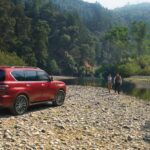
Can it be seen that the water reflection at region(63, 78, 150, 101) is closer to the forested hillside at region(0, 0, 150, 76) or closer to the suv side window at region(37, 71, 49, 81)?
the forested hillside at region(0, 0, 150, 76)

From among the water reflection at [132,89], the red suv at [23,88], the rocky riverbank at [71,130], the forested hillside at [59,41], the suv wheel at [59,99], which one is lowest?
the water reflection at [132,89]

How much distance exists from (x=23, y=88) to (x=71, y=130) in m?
3.44

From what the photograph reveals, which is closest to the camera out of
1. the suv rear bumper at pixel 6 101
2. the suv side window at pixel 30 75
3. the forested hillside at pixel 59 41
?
the suv rear bumper at pixel 6 101

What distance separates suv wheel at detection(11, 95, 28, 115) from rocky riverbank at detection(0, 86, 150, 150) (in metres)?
0.29

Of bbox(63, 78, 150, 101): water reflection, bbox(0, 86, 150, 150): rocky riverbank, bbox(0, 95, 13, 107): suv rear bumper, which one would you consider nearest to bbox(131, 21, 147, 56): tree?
bbox(63, 78, 150, 101): water reflection

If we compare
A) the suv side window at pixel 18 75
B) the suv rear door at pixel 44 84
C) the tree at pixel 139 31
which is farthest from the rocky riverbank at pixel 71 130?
the tree at pixel 139 31

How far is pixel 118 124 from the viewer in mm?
18875

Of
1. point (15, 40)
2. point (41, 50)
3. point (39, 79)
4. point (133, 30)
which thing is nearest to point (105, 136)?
point (39, 79)

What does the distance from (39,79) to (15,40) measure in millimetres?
87296

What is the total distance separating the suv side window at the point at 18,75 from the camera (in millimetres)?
18531

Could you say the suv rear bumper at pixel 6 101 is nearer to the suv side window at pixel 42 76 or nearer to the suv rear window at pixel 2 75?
the suv rear window at pixel 2 75

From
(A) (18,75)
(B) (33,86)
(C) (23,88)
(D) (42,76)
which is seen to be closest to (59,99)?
(D) (42,76)

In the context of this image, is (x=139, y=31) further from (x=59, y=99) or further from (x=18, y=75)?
(x=18, y=75)

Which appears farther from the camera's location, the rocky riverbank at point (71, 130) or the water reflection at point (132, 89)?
the water reflection at point (132, 89)
